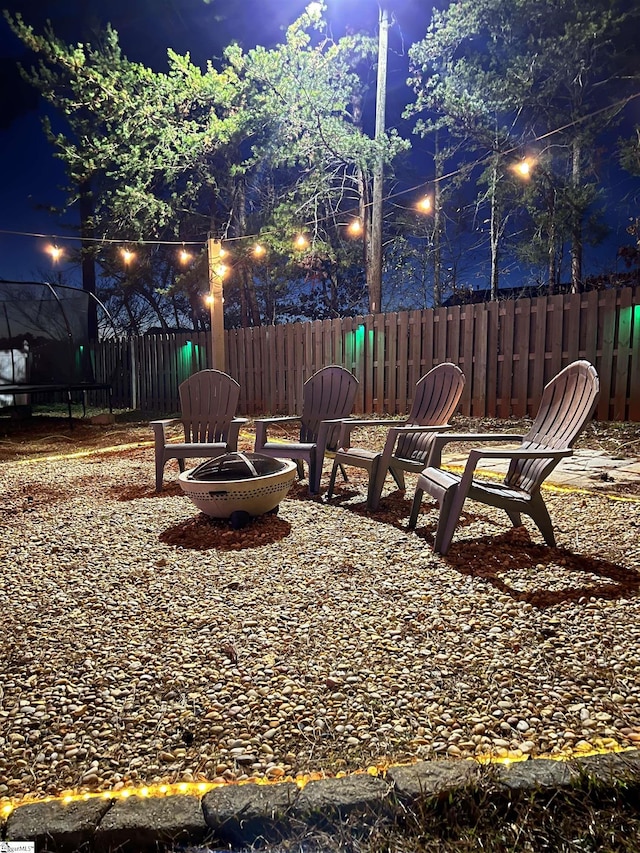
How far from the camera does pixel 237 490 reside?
318cm

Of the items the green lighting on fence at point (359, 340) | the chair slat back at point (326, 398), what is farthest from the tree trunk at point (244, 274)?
the chair slat back at point (326, 398)

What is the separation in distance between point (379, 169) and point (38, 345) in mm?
7665

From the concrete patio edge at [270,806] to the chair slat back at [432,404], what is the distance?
8.11ft

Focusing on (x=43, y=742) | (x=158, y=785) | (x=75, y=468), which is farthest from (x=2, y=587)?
(x=75, y=468)

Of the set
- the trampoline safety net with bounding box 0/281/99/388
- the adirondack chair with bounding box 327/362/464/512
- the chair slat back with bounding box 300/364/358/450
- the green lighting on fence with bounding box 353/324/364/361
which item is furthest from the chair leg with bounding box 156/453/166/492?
the trampoline safety net with bounding box 0/281/99/388

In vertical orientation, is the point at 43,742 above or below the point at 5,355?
below

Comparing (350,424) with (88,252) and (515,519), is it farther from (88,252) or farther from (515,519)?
(88,252)

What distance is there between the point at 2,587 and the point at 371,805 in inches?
80.8

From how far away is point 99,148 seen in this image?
1180 centimetres

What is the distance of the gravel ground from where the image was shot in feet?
4.63

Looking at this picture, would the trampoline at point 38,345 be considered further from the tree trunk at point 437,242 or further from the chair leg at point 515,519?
the tree trunk at point 437,242

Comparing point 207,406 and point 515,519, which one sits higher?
point 207,406

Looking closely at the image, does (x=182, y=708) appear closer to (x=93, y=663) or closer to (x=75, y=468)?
(x=93, y=663)

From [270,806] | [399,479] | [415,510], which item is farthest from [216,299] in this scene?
[270,806]
